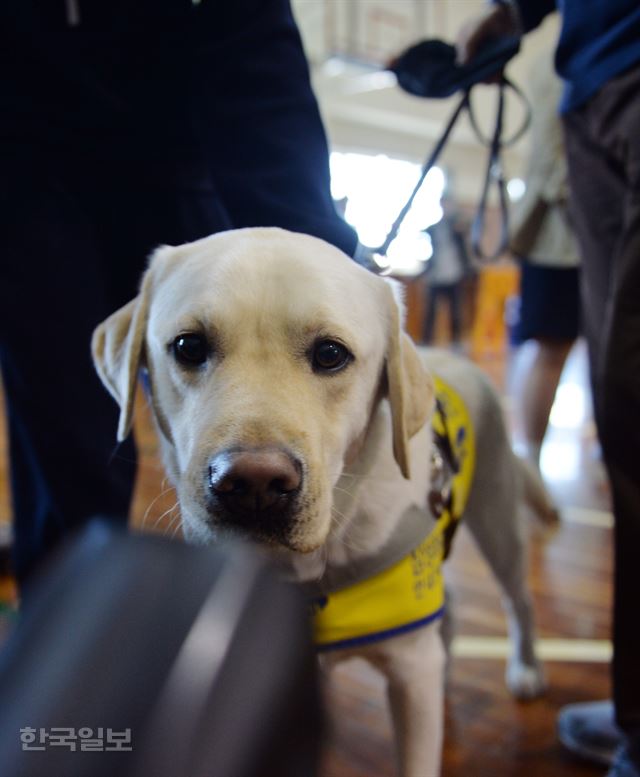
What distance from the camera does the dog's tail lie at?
1.61m

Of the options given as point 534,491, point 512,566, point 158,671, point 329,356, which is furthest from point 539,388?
point 158,671

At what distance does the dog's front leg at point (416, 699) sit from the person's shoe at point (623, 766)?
16.6 inches

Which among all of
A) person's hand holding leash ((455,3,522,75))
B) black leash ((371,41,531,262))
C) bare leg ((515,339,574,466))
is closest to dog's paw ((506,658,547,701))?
bare leg ((515,339,574,466))

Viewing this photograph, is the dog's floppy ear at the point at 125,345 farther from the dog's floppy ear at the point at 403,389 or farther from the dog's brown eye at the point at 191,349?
the dog's floppy ear at the point at 403,389

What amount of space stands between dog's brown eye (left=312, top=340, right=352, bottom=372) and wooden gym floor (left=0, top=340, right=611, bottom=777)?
0.74ft

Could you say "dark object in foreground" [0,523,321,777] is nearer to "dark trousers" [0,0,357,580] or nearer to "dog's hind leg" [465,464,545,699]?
"dark trousers" [0,0,357,580]

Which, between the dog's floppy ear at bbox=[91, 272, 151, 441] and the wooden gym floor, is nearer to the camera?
the dog's floppy ear at bbox=[91, 272, 151, 441]

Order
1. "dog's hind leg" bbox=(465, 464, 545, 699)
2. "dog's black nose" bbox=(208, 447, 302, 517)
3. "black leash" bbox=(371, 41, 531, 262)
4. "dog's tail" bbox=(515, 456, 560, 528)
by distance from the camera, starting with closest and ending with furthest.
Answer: "dog's black nose" bbox=(208, 447, 302, 517) < "black leash" bbox=(371, 41, 531, 262) < "dog's hind leg" bbox=(465, 464, 545, 699) < "dog's tail" bbox=(515, 456, 560, 528)

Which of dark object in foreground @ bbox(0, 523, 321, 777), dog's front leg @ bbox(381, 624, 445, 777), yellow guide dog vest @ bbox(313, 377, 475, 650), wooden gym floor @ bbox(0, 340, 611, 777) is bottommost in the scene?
wooden gym floor @ bbox(0, 340, 611, 777)

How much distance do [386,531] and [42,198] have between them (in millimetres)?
578

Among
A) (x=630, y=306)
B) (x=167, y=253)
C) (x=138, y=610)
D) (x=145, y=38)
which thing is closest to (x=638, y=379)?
(x=630, y=306)

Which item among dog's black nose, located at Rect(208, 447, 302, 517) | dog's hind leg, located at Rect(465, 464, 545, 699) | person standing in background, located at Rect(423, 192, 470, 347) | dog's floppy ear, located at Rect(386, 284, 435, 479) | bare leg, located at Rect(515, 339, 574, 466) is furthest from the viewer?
person standing in background, located at Rect(423, 192, 470, 347)

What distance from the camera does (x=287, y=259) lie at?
2.57 ft

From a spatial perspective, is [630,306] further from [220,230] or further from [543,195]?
[543,195]
